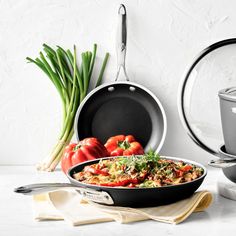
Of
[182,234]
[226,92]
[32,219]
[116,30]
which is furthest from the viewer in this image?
[116,30]

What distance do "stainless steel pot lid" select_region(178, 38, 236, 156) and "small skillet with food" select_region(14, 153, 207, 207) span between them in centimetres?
40

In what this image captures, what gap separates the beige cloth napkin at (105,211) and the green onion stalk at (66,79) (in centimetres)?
41

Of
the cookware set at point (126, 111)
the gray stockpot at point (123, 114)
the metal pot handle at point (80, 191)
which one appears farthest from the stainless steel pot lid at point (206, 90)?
the metal pot handle at point (80, 191)

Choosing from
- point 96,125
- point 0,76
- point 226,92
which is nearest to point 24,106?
point 0,76

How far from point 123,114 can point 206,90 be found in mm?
309

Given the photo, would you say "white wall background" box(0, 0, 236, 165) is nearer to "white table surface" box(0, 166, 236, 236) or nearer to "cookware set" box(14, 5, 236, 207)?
"cookware set" box(14, 5, 236, 207)

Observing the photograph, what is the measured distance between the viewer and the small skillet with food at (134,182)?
1365 mm

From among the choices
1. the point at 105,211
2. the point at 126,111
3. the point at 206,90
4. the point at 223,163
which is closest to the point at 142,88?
the point at 126,111

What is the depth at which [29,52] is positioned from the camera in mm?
1939

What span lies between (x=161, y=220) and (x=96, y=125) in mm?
685

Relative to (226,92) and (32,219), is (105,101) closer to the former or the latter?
(226,92)

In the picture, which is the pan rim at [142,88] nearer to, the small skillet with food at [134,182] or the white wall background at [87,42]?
the white wall background at [87,42]

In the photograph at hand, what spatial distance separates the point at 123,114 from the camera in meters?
1.99

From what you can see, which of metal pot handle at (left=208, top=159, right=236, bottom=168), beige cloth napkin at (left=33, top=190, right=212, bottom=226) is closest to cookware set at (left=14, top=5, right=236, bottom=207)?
metal pot handle at (left=208, top=159, right=236, bottom=168)
